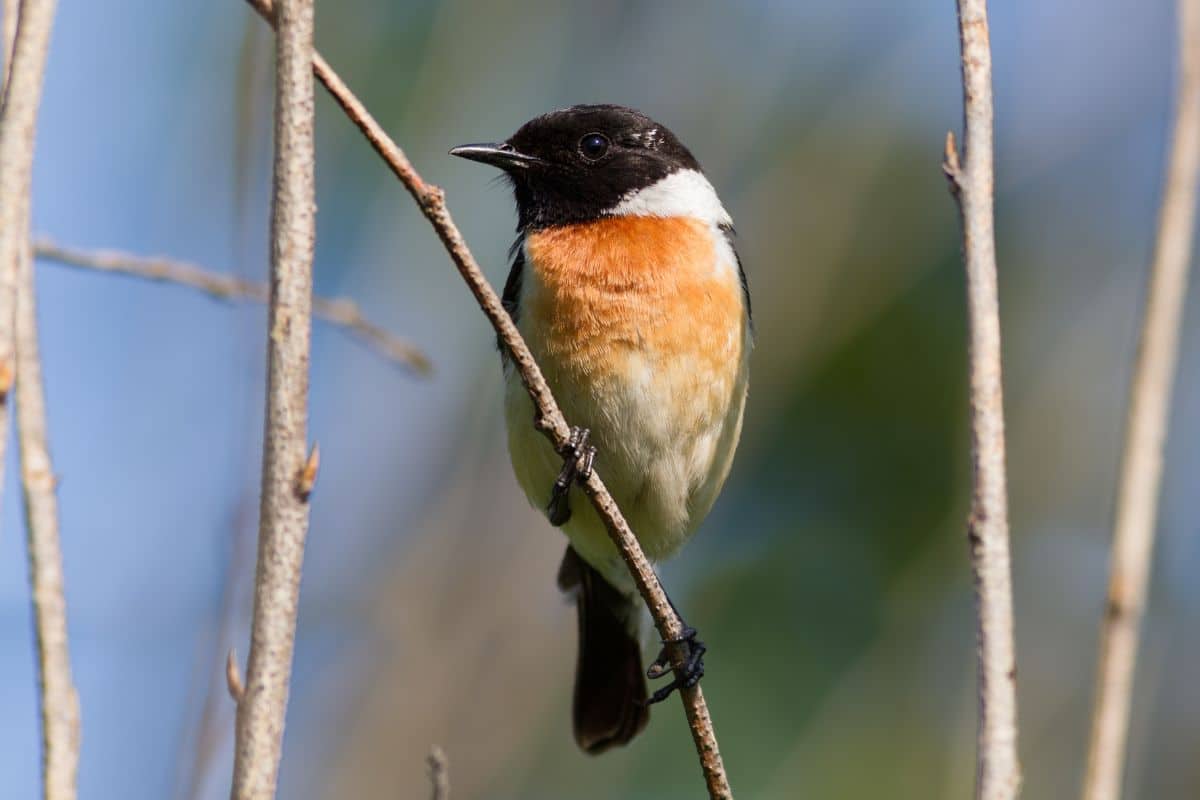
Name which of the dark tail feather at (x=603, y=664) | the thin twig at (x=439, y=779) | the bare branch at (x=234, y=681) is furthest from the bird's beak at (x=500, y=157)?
the bare branch at (x=234, y=681)

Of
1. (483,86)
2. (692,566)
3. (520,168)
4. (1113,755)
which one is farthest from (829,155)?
(1113,755)

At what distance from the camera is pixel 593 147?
5.47 metres

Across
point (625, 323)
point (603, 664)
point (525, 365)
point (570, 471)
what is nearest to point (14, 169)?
point (525, 365)

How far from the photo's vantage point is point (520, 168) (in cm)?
543

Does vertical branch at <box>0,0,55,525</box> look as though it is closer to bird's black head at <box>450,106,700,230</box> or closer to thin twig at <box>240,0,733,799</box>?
thin twig at <box>240,0,733,799</box>

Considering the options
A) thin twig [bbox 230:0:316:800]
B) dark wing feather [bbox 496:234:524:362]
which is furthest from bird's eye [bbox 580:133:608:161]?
thin twig [bbox 230:0:316:800]

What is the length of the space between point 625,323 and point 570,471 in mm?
652

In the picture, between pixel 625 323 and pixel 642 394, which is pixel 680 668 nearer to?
pixel 642 394

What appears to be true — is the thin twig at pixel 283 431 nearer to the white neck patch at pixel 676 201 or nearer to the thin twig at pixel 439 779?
the thin twig at pixel 439 779

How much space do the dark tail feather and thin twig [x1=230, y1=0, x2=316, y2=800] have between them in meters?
3.88

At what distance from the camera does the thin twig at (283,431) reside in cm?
183

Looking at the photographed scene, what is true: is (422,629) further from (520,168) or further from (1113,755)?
(1113,755)

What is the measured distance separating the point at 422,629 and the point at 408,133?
293cm

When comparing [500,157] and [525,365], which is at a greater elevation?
[500,157]
